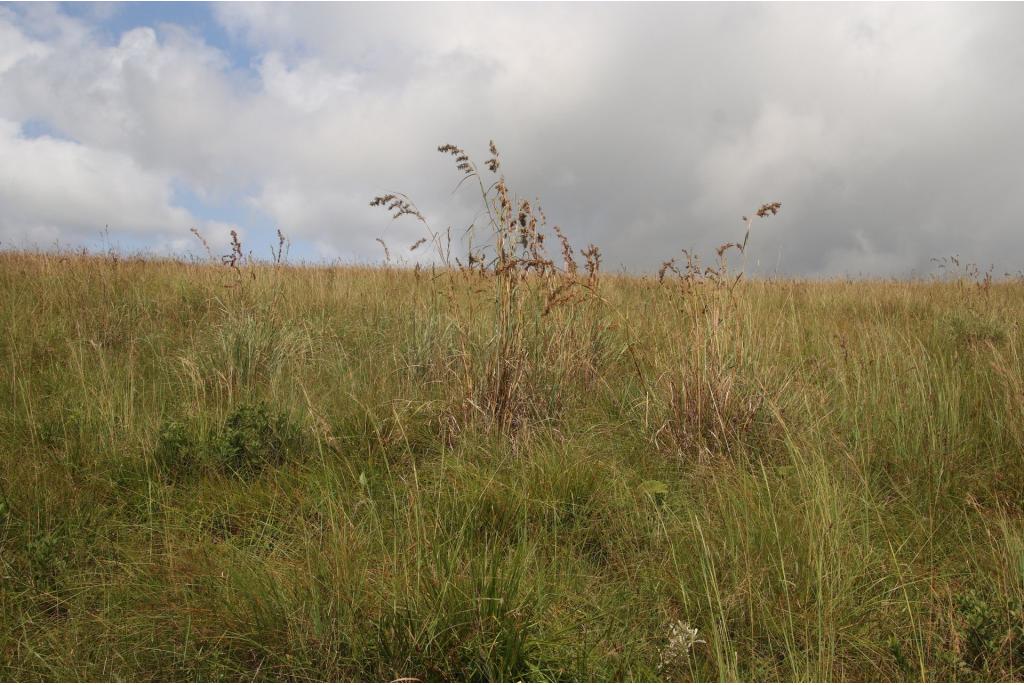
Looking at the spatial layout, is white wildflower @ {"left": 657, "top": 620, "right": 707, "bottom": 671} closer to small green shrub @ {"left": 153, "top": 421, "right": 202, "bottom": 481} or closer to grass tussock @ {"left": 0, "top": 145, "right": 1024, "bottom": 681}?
grass tussock @ {"left": 0, "top": 145, "right": 1024, "bottom": 681}

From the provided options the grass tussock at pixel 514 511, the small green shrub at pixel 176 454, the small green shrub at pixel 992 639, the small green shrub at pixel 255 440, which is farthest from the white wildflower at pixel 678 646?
the small green shrub at pixel 176 454

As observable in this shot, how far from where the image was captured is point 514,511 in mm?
2188

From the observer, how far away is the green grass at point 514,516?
1.60 m

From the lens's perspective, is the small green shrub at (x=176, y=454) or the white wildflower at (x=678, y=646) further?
the small green shrub at (x=176, y=454)

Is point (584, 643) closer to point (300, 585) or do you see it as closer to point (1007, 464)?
point (300, 585)

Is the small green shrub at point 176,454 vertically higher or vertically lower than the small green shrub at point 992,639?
higher

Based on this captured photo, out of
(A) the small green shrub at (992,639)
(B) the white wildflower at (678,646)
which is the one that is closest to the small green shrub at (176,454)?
(B) the white wildflower at (678,646)

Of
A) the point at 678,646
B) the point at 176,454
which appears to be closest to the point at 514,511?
the point at 678,646

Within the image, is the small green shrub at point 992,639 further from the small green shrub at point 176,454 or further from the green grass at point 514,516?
Result: the small green shrub at point 176,454

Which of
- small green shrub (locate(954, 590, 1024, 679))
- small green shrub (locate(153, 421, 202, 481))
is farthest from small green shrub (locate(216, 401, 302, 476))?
small green shrub (locate(954, 590, 1024, 679))

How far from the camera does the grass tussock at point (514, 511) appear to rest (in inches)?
63.0

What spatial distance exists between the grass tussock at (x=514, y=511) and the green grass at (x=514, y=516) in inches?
0.5

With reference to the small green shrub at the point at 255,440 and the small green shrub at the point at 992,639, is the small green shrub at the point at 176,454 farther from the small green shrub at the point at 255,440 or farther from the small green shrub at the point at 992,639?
the small green shrub at the point at 992,639

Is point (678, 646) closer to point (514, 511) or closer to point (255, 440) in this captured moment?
point (514, 511)
